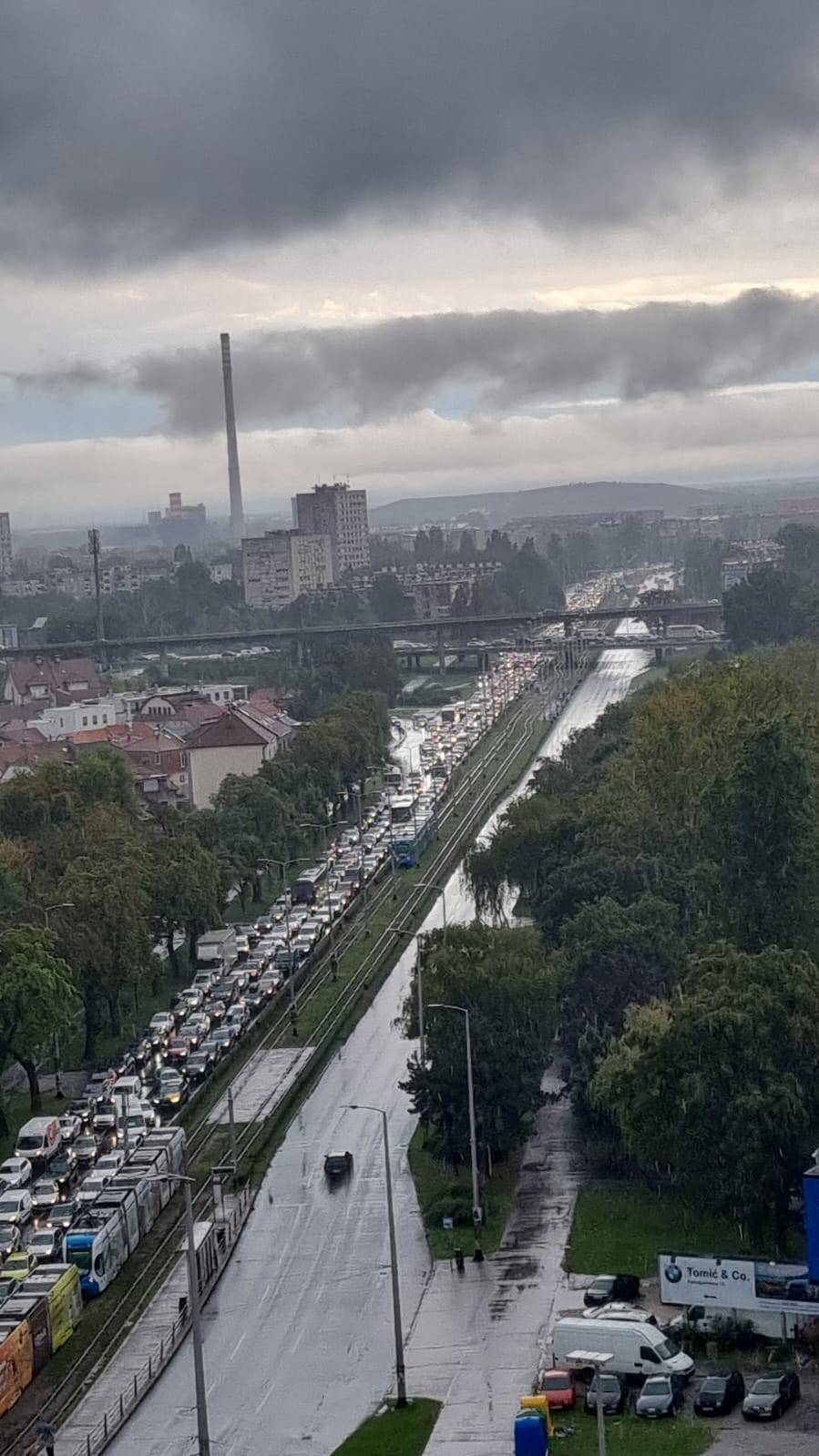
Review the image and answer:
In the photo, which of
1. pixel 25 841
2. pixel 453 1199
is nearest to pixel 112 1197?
pixel 453 1199

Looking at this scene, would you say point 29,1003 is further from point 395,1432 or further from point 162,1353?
point 395,1432

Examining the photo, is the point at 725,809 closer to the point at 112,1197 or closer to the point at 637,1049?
the point at 637,1049

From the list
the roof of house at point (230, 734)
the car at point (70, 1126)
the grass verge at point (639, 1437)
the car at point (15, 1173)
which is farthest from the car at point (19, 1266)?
the roof of house at point (230, 734)

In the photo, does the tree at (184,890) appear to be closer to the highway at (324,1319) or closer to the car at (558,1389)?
the highway at (324,1319)

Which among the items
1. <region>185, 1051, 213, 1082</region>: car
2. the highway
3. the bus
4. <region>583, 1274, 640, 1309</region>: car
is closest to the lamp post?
the bus

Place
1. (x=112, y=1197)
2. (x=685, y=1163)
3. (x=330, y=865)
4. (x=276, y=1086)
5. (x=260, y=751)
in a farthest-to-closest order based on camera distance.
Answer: (x=260, y=751)
(x=330, y=865)
(x=276, y=1086)
(x=112, y=1197)
(x=685, y=1163)

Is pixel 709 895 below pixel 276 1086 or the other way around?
the other way around

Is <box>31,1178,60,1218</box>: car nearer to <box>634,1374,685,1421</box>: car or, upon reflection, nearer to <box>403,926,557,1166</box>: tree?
<box>403,926,557,1166</box>: tree
